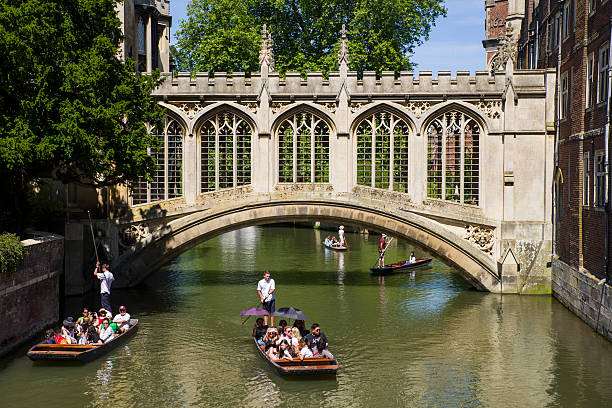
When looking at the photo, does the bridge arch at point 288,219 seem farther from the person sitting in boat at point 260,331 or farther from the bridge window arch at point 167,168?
the person sitting in boat at point 260,331

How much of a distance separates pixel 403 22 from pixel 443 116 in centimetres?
1481

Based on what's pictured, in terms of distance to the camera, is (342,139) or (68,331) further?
(342,139)

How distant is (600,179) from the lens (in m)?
19.3

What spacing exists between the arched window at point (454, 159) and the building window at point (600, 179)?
585cm

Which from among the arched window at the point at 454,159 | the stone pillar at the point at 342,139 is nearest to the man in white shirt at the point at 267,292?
the stone pillar at the point at 342,139

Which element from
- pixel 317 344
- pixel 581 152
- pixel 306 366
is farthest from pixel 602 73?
pixel 306 366

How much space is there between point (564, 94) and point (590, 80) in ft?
9.81

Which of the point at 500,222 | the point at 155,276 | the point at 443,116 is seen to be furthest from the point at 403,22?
the point at 155,276

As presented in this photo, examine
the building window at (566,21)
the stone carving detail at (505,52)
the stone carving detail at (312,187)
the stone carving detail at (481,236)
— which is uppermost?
the building window at (566,21)

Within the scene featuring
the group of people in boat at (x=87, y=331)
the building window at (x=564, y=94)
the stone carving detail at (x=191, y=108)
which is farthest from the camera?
the stone carving detail at (x=191, y=108)

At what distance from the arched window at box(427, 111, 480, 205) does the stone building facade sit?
9.44 ft

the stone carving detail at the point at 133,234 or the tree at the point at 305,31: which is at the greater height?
the tree at the point at 305,31

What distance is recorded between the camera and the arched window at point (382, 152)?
82.1ft

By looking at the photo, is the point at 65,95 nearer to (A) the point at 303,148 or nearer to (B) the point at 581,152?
(A) the point at 303,148
